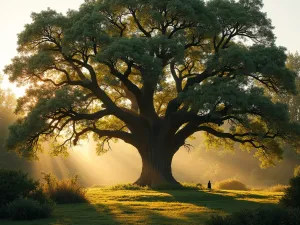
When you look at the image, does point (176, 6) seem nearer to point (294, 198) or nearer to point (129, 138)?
point (129, 138)

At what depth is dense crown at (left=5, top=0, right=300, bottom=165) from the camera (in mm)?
29656

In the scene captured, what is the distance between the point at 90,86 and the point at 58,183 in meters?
12.2

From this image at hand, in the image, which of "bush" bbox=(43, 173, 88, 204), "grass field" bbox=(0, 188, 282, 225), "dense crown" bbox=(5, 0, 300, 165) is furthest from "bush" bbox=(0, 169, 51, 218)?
"dense crown" bbox=(5, 0, 300, 165)

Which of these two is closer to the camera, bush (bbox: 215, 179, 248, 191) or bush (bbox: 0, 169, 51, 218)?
bush (bbox: 0, 169, 51, 218)

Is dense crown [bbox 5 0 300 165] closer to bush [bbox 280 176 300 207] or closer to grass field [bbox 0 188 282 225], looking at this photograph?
grass field [bbox 0 188 282 225]

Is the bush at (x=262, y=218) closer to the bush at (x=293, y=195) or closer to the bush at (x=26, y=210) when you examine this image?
the bush at (x=293, y=195)

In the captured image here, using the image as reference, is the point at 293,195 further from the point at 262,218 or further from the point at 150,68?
the point at 150,68

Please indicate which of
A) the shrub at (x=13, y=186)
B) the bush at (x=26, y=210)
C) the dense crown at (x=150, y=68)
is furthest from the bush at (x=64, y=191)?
the dense crown at (x=150, y=68)

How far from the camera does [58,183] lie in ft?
76.4

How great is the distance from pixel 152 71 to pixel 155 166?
8397 mm

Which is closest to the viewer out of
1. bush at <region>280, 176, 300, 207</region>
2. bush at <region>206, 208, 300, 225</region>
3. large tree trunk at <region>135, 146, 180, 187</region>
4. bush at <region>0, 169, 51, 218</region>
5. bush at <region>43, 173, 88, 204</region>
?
bush at <region>206, 208, 300, 225</region>

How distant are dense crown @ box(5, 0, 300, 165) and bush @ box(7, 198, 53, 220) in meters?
13.4

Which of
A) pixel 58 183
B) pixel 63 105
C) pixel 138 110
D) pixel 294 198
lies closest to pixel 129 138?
pixel 138 110

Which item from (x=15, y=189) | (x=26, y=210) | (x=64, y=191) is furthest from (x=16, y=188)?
(x=64, y=191)
